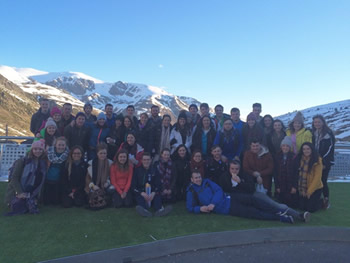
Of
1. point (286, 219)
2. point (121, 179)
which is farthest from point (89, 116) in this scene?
point (286, 219)

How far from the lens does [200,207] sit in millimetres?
4848

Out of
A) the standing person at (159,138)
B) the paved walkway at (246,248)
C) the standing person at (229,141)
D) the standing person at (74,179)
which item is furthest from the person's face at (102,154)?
the standing person at (229,141)

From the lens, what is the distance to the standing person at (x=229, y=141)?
619cm

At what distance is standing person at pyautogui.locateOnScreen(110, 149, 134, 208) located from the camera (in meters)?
5.38

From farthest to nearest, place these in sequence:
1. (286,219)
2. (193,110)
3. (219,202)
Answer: (193,110) < (219,202) < (286,219)

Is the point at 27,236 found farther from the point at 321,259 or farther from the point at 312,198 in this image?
the point at 312,198

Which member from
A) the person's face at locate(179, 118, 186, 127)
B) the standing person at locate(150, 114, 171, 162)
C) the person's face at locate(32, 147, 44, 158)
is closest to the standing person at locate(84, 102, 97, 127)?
the person's face at locate(32, 147, 44, 158)

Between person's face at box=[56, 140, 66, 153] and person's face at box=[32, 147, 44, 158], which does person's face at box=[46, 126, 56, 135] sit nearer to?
person's face at box=[56, 140, 66, 153]

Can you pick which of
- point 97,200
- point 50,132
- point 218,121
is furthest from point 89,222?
point 218,121

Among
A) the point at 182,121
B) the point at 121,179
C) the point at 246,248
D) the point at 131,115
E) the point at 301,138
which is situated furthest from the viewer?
the point at 131,115

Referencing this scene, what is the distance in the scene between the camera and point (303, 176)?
17.8ft

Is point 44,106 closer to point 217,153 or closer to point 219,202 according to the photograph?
point 217,153

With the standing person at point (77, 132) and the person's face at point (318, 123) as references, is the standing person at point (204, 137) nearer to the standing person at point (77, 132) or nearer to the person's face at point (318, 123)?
→ the person's face at point (318, 123)

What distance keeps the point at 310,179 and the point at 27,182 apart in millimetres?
5654
